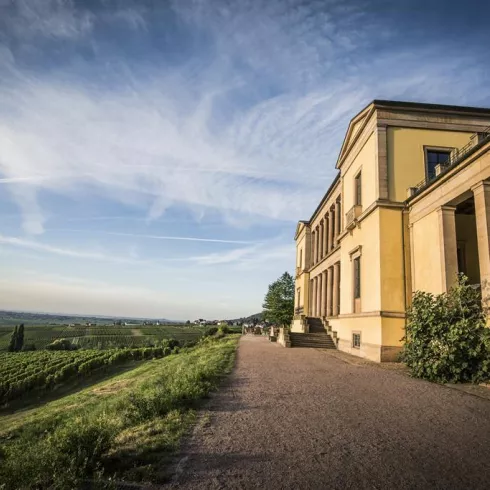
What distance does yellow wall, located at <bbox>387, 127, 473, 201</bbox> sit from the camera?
54.0 feet

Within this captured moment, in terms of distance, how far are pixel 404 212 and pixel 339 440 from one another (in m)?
13.1

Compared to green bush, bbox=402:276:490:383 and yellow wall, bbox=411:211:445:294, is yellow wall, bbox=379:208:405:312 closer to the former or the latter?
yellow wall, bbox=411:211:445:294

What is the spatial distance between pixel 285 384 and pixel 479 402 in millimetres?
4279

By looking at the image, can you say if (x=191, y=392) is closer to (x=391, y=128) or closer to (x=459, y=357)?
(x=459, y=357)

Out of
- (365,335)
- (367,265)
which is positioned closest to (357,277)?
(367,265)

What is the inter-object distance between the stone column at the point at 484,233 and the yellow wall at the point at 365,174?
570 cm

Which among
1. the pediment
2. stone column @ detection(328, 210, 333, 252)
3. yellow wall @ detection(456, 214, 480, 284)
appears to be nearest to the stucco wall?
yellow wall @ detection(456, 214, 480, 284)

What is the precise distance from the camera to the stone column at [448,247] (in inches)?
503

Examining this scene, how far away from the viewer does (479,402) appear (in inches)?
292

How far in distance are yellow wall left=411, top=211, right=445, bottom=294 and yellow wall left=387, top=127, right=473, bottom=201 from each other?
2.10 m

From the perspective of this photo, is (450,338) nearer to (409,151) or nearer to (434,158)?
(409,151)

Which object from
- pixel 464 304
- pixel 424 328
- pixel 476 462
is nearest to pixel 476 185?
pixel 464 304

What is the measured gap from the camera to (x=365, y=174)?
18.4 meters

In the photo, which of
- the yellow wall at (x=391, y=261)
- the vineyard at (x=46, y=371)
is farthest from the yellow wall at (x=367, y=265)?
the vineyard at (x=46, y=371)
